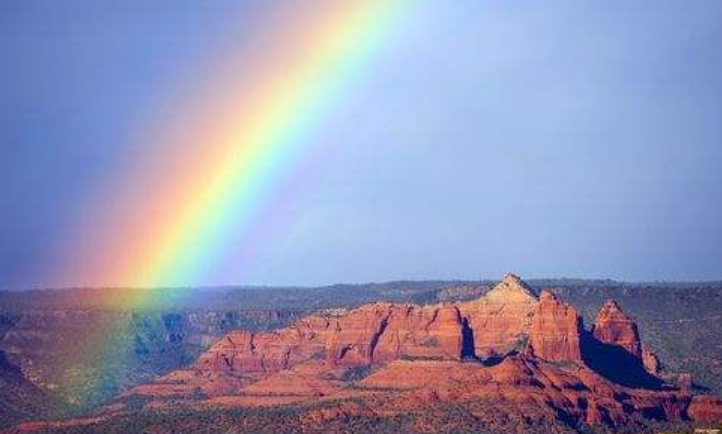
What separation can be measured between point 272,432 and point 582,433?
110 ft

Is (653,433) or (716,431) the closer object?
(716,431)

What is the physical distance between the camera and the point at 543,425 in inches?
7805

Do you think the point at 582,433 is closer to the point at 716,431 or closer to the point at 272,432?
the point at 272,432

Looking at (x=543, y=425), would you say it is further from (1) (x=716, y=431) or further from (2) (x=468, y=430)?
(1) (x=716, y=431)

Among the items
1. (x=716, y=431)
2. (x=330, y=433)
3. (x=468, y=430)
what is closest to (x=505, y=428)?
(x=468, y=430)

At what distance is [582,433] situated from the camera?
7869 inches

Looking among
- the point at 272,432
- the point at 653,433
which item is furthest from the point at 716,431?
the point at 272,432

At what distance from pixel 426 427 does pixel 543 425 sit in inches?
494

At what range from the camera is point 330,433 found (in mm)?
196875

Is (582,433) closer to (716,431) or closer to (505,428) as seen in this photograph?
(505,428)

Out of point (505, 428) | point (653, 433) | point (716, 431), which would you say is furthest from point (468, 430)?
point (716, 431)

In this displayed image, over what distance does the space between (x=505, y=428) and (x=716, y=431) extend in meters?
56.8

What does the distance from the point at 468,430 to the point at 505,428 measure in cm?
403

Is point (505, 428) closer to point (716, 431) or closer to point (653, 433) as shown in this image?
point (653, 433)
